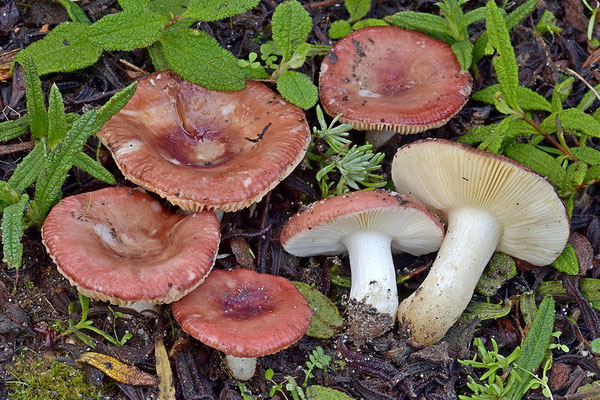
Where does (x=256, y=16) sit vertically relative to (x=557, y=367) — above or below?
above

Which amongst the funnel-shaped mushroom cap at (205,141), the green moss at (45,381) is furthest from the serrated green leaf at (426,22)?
the green moss at (45,381)

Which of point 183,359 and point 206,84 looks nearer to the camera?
point 183,359

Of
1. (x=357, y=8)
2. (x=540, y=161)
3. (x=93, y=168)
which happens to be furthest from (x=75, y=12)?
(x=540, y=161)

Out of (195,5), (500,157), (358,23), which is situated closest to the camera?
(500,157)

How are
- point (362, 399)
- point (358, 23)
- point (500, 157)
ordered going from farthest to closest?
1. point (358, 23)
2. point (362, 399)
3. point (500, 157)

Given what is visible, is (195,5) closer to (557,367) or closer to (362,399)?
(362,399)

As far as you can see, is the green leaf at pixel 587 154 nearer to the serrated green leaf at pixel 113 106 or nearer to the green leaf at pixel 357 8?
the green leaf at pixel 357 8

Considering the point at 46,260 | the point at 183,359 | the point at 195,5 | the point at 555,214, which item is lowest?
the point at 183,359

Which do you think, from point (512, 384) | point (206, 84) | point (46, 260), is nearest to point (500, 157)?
point (512, 384)
